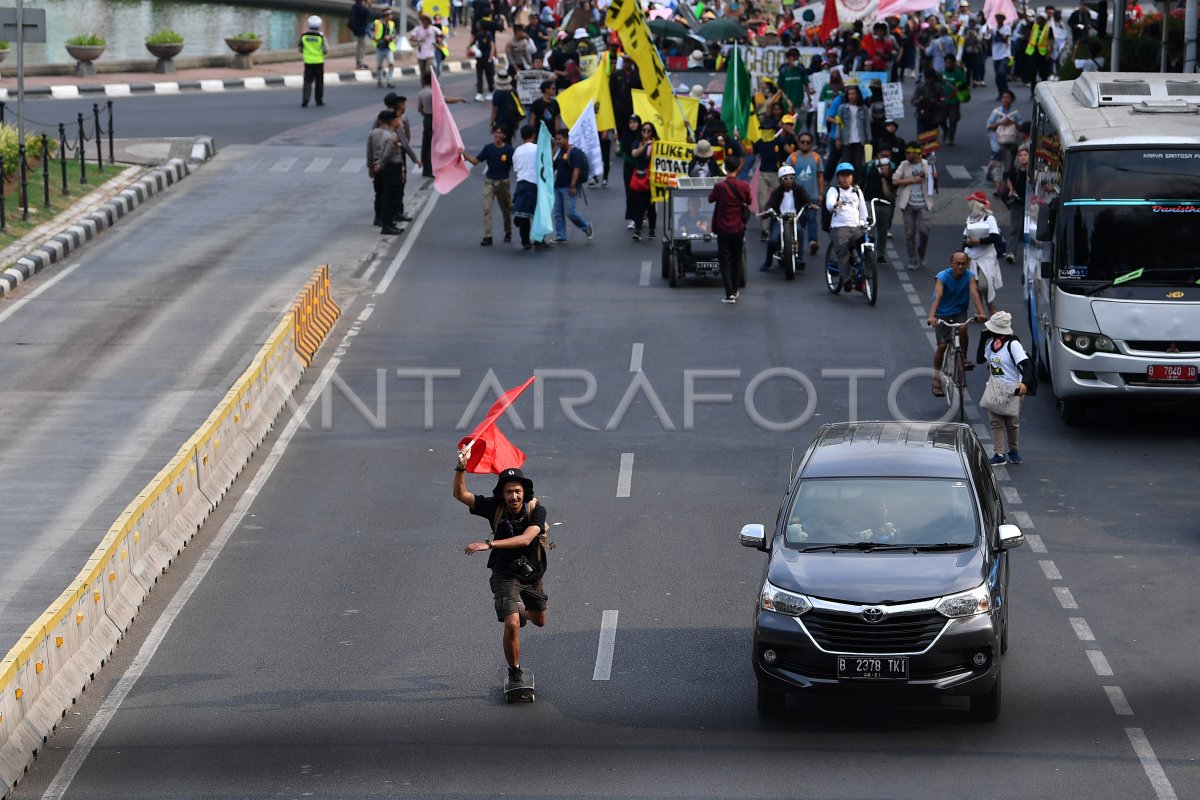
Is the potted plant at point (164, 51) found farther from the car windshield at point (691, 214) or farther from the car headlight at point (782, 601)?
the car headlight at point (782, 601)

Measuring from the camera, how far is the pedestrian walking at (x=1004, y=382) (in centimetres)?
1852

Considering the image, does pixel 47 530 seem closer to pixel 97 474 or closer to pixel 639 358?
pixel 97 474

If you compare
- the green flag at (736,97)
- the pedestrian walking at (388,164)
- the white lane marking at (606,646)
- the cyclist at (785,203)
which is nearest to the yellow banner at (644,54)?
the green flag at (736,97)

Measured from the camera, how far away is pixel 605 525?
17.3 meters

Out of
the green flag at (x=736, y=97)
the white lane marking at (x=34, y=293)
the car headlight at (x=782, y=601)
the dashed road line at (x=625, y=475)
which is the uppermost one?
the green flag at (x=736, y=97)

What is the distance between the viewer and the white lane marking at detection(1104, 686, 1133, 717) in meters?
12.5

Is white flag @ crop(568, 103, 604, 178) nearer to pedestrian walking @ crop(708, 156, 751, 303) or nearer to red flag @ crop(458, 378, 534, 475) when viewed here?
pedestrian walking @ crop(708, 156, 751, 303)

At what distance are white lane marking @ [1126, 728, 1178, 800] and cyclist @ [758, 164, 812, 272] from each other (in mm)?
16164

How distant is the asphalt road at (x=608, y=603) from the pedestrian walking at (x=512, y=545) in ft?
2.00

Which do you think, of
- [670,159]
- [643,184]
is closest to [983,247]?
[670,159]

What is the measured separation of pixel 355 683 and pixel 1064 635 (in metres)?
5.17

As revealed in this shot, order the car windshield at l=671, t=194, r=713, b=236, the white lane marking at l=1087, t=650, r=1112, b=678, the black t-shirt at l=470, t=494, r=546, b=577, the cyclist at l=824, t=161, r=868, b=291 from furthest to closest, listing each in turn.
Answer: the car windshield at l=671, t=194, r=713, b=236 → the cyclist at l=824, t=161, r=868, b=291 → the white lane marking at l=1087, t=650, r=1112, b=678 → the black t-shirt at l=470, t=494, r=546, b=577

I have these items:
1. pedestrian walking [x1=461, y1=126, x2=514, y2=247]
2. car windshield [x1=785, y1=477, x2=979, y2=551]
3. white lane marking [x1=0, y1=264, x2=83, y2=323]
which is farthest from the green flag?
car windshield [x1=785, y1=477, x2=979, y2=551]

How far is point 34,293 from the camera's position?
87.8 feet
